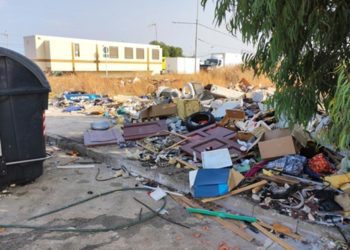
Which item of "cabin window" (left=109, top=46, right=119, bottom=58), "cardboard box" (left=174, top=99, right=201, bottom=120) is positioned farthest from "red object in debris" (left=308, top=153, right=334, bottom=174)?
"cabin window" (left=109, top=46, right=119, bottom=58)

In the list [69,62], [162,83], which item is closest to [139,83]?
[162,83]

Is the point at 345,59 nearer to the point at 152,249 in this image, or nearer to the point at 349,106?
the point at 349,106

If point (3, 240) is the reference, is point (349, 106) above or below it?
above

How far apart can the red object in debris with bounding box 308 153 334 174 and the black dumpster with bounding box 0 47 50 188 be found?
153 inches

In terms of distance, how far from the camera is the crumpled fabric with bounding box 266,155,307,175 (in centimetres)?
432

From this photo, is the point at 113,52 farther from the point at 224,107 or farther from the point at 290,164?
the point at 290,164

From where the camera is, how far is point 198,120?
7.41m

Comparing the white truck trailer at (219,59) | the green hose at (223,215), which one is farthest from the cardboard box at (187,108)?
the white truck trailer at (219,59)

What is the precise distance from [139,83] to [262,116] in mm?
11677

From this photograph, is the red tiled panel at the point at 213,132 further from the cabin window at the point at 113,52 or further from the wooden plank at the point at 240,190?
the cabin window at the point at 113,52

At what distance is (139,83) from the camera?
17531 millimetres

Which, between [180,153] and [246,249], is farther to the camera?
[180,153]

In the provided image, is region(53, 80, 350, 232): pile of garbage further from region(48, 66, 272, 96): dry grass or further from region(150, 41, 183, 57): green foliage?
region(150, 41, 183, 57): green foliage

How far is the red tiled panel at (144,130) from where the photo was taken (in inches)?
264
